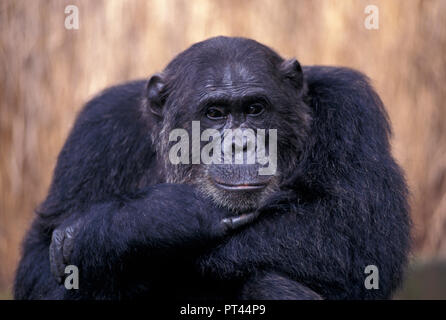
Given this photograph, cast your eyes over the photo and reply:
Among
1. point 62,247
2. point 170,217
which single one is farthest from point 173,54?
point 170,217

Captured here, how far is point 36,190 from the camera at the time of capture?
9.85 meters

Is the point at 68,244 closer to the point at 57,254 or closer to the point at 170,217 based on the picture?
the point at 57,254

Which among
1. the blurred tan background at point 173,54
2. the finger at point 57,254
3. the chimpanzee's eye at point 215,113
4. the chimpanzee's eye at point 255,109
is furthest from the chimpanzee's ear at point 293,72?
the blurred tan background at point 173,54

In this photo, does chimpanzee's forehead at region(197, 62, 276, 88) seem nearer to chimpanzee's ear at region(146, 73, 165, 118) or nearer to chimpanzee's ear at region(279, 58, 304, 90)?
chimpanzee's ear at region(279, 58, 304, 90)

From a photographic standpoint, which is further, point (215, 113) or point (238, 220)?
point (215, 113)

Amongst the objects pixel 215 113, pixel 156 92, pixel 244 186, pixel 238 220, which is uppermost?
pixel 156 92

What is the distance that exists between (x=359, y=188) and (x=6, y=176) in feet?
19.9

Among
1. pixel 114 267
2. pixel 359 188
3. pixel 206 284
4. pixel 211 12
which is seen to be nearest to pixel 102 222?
pixel 114 267

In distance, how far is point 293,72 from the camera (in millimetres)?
5602

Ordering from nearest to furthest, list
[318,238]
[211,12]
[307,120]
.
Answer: [318,238]
[307,120]
[211,12]

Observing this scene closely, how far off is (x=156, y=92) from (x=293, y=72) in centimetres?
109

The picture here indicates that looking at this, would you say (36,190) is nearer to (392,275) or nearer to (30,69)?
(30,69)

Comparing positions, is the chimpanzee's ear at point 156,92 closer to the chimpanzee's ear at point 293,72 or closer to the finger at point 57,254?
the chimpanzee's ear at point 293,72

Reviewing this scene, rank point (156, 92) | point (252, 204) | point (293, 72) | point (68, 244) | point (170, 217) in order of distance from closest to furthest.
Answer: point (170, 217) < point (252, 204) < point (68, 244) < point (293, 72) < point (156, 92)
